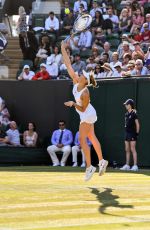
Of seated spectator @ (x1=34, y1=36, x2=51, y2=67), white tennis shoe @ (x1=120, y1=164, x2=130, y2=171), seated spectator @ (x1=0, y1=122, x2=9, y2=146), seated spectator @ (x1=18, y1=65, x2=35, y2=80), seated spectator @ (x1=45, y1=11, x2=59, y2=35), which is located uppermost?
seated spectator @ (x1=45, y1=11, x2=59, y2=35)

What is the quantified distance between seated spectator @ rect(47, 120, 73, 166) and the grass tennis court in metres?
5.69

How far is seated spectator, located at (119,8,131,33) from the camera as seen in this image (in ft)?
71.8

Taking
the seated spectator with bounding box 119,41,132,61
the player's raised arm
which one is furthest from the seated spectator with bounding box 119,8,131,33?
the player's raised arm

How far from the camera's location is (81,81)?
11531mm

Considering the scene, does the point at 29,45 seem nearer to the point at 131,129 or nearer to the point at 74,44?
the point at 74,44

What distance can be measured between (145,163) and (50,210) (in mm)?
9327

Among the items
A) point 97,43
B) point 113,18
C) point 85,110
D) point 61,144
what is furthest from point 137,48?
point 85,110

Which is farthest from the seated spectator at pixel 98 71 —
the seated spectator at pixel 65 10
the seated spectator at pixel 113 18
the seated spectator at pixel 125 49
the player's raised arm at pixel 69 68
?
the player's raised arm at pixel 69 68

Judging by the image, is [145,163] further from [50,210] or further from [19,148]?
[50,210]

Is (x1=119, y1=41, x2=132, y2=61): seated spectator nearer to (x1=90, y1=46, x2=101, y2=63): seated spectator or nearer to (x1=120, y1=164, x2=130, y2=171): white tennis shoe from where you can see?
(x1=90, y1=46, x2=101, y2=63): seated spectator

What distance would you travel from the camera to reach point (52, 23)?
2333 centimetres

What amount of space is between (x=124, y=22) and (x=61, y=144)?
5.28 meters

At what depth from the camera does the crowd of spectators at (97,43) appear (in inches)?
736

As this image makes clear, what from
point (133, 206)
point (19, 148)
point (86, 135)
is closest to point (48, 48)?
point (19, 148)
